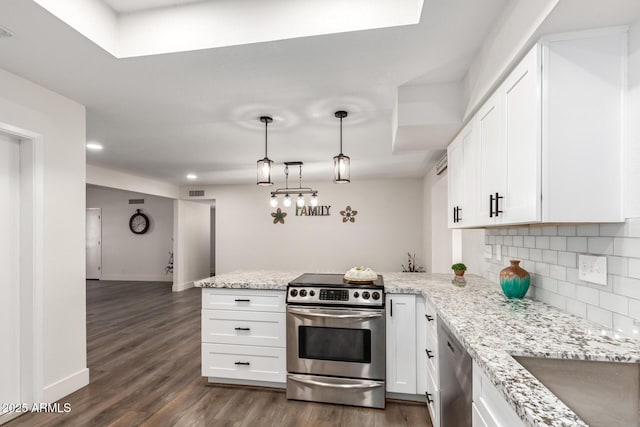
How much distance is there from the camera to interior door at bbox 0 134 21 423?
2385mm

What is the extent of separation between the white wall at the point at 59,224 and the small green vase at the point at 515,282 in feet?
10.7

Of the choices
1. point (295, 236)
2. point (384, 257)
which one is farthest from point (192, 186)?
point (384, 257)

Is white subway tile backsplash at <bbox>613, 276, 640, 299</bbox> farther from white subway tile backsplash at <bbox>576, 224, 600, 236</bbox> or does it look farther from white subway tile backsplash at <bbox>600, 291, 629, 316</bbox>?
white subway tile backsplash at <bbox>576, 224, 600, 236</bbox>

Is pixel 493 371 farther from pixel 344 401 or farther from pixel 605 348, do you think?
pixel 344 401

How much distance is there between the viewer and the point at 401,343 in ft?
8.71

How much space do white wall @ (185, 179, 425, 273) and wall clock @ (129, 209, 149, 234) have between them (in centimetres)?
213

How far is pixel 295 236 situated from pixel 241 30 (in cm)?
579

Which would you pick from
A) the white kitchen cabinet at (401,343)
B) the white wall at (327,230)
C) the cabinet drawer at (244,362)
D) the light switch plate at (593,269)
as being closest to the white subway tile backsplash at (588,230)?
the light switch plate at (593,269)

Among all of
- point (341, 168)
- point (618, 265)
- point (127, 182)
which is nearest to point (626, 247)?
point (618, 265)

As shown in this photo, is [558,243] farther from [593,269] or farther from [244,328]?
[244,328]

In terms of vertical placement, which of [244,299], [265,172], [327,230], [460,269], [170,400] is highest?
[265,172]

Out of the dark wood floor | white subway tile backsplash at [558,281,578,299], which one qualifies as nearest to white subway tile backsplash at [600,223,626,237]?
white subway tile backsplash at [558,281,578,299]

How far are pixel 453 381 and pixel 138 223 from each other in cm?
921

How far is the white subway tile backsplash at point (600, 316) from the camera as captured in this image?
1.43 meters
